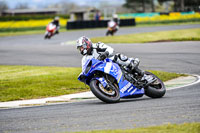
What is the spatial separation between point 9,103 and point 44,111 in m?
2.27

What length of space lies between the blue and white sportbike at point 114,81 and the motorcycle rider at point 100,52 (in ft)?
0.38

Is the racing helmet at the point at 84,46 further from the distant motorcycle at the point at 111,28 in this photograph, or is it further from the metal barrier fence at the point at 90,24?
the metal barrier fence at the point at 90,24

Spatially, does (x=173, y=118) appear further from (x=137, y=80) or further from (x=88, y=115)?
(x=137, y=80)

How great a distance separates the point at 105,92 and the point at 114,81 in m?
0.42

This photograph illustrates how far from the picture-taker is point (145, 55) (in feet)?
64.6

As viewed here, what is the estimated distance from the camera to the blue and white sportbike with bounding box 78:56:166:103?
8.94 metres

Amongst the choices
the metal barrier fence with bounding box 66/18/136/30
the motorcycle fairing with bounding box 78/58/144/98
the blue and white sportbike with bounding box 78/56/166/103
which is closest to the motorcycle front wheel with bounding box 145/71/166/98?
the blue and white sportbike with bounding box 78/56/166/103

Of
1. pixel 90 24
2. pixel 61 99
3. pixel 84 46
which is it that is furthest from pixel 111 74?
pixel 90 24

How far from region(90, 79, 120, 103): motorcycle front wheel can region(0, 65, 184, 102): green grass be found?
88.9 inches

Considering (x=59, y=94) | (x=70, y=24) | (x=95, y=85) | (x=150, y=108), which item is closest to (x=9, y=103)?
(x=59, y=94)

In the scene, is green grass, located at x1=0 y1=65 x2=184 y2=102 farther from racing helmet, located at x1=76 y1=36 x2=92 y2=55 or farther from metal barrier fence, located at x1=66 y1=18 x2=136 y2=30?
metal barrier fence, located at x1=66 y1=18 x2=136 y2=30

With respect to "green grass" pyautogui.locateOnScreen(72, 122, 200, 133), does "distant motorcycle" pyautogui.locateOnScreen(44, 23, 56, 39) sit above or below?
below

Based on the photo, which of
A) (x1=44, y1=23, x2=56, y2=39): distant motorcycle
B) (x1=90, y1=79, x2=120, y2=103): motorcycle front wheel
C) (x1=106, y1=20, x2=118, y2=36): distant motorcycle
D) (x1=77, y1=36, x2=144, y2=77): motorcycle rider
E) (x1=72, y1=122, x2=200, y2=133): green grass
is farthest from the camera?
(x1=44, y1=23, x2=56, y2=39): distant motorcycle

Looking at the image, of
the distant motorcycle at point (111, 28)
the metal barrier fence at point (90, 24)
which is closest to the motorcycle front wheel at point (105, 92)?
the distant motorcycle at point (111, 28)
